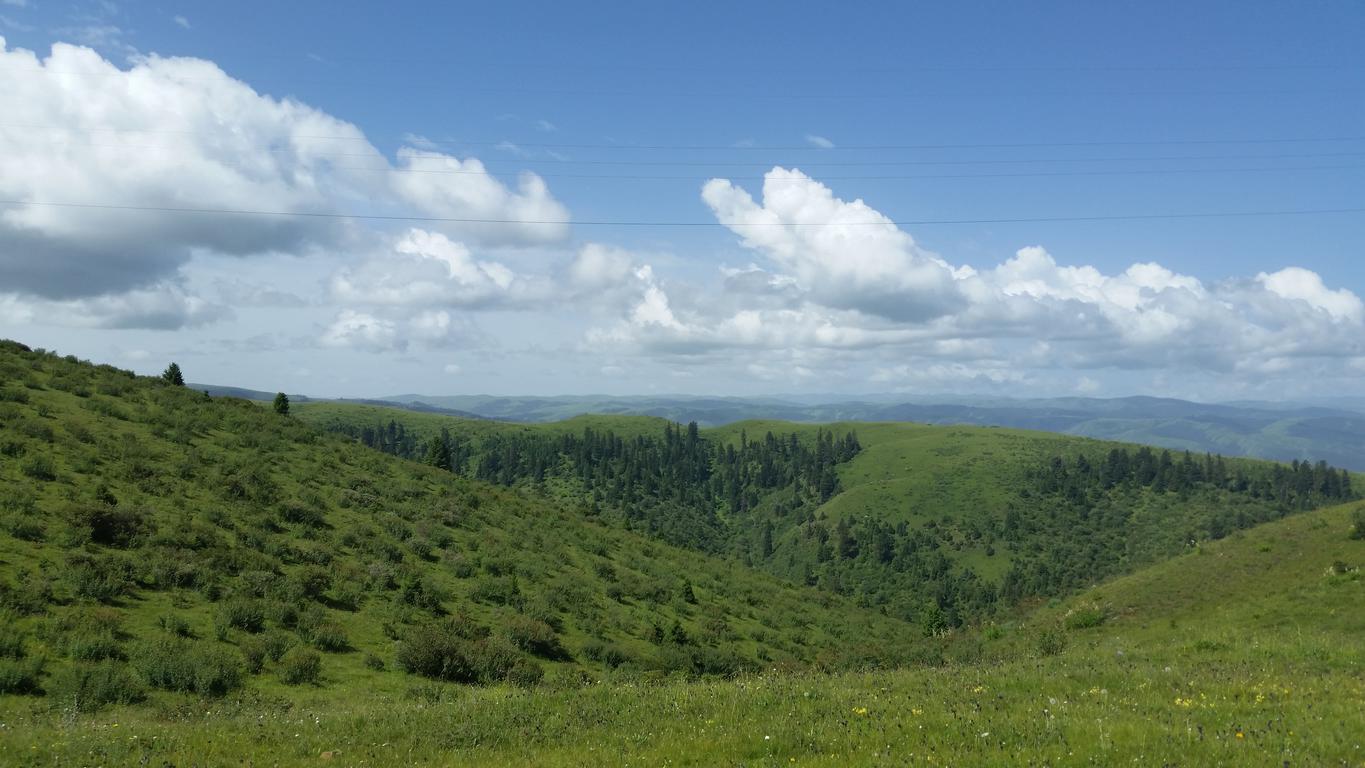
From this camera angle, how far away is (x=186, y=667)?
49.3ft

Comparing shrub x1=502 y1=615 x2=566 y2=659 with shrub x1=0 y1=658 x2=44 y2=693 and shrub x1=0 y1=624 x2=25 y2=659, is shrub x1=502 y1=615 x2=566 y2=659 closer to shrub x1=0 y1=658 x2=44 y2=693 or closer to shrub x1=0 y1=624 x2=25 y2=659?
shrub x1=0 y1=658 x2=44 y2=693

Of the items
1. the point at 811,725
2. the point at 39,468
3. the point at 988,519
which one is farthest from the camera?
Result: the point at 988,519

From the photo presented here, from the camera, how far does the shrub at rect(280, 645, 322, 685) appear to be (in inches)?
649

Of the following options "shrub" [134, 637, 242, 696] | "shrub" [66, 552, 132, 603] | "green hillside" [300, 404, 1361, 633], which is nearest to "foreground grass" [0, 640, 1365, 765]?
"shrub" [134, 637, 242, 696]

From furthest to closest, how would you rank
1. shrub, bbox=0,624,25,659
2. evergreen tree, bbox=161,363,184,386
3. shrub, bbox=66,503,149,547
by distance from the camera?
1. evergreen tree, bbox=161,363,184,386
2. shrub, bbox=66,503,149,547
3. shrub, bbox=0,624,25,659

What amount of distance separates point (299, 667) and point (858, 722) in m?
14.0

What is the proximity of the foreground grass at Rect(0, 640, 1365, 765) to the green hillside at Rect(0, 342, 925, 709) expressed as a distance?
390 centimetres

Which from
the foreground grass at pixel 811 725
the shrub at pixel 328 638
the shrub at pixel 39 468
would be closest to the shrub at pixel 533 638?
the shrub at pixel 328 638

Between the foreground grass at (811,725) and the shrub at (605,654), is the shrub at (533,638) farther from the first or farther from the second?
the foreground grass at (811,725)

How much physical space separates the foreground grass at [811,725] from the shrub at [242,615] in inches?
223

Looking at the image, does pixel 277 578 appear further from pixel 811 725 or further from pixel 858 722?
pixel 858 722

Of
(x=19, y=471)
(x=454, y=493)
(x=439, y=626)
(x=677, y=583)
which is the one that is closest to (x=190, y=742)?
(x=439, y=626)

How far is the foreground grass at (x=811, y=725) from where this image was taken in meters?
8.14

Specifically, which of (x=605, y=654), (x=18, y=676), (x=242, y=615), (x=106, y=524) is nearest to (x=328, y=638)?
(x=242, y=615)
